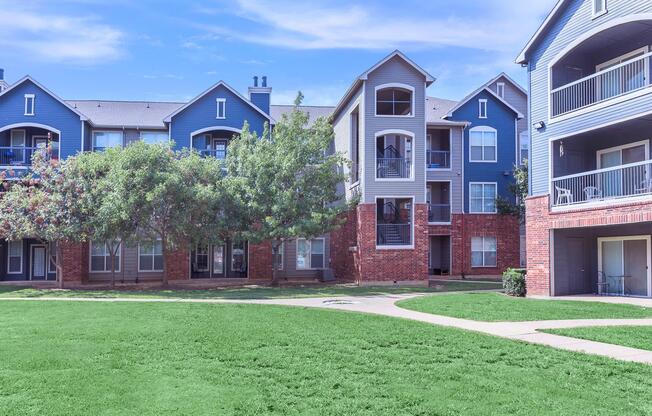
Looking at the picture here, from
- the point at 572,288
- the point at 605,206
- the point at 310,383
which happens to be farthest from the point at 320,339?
the point at 572,288

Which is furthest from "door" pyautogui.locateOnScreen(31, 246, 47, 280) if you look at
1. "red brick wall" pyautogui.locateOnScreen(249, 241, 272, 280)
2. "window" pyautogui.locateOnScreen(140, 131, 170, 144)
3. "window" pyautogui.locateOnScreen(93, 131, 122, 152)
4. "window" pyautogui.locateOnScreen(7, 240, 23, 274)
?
"red brick wall" pyautogui.locateOnScreen(249, 241, 272, 280)

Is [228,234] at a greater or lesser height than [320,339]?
greater

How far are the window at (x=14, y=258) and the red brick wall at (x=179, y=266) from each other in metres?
8.31

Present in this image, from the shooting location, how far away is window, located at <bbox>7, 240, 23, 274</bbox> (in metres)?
31.0

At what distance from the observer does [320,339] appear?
10.0 metres

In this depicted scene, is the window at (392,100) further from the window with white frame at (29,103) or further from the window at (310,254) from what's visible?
the window with white frame at (29,103)

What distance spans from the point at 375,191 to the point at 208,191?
26.2 ft

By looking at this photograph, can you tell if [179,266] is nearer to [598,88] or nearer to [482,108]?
[482,108]

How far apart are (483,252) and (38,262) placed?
25.4 metres

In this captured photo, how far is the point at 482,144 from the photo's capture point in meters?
34.4

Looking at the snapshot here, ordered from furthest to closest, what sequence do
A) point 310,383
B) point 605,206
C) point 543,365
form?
1. point 605,206
2. point 543,365
3. point 310,383

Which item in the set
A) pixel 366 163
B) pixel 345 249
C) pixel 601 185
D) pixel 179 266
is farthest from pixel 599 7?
pixel 179 266

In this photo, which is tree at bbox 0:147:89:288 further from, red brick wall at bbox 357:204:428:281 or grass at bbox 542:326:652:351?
grass at bbox 542:326:652:351

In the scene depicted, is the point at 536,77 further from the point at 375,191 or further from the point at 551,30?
the point at 375,191
